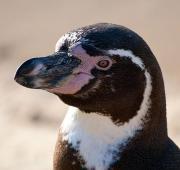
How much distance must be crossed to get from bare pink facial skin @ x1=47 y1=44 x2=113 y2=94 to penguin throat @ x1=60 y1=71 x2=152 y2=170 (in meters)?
0.15

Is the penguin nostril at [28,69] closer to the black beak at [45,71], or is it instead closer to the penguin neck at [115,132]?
the black beak at [45,71]

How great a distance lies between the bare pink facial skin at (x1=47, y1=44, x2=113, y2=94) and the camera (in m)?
3.11

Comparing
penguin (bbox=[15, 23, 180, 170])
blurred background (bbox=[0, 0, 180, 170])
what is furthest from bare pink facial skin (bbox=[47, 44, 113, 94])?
blurred background (bbox=[0, 0, 180, 170])

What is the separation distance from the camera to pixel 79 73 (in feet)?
10.4

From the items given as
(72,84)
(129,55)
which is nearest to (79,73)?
(72,84)

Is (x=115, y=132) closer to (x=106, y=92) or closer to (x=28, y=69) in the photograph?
(x=106, y=92)

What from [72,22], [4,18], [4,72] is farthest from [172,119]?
[4,18]

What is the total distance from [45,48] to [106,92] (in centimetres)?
642

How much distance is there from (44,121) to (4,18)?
3508 millimetres

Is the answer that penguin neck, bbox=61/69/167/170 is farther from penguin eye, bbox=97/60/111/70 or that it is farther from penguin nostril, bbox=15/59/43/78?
penguin nostril, bbox=15/59/43/78

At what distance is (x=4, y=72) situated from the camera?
8875mm

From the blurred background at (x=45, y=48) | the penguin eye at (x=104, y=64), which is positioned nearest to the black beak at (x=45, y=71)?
the penguin eye at (x=104, y=64)

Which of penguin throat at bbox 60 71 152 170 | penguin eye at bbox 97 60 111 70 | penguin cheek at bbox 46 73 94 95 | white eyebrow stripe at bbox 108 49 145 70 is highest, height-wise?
white eyebrow stripe at bbox 108 49 145 70

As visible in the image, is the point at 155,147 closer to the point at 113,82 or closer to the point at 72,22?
the point at 113,82
